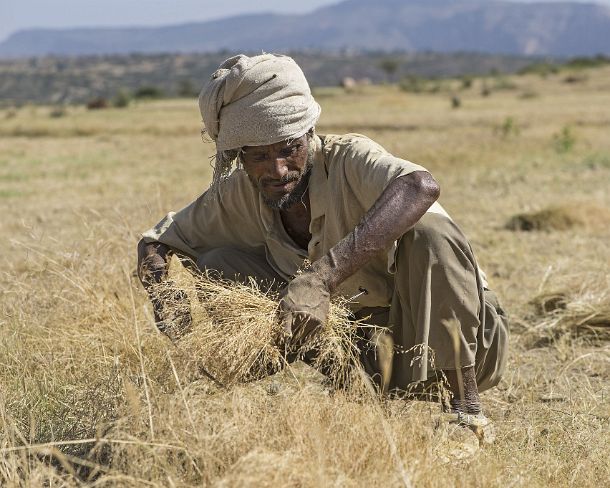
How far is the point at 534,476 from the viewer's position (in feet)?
8.55

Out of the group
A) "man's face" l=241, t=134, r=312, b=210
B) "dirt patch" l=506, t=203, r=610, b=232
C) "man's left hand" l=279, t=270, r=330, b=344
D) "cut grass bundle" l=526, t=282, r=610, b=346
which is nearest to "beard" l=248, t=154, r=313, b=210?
"man's face" l=241, t=134, r=312, b=210

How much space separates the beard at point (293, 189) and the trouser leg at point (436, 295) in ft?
1.39

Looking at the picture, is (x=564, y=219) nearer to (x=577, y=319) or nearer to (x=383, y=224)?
(x=577, y=319)

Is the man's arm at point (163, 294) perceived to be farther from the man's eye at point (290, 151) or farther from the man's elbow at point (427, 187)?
the man's elbow at point (427, 187)

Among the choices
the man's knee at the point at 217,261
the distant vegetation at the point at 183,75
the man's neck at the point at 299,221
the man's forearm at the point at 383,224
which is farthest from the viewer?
the distant vegetation at the point at 183,75

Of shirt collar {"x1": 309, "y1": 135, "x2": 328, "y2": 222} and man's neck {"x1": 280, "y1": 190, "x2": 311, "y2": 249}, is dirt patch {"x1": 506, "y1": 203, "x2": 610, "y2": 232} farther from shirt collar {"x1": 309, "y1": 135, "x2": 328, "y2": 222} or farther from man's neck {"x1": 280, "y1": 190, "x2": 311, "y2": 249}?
shirt collar {"x1": 309, "y1": 135, "x2": 328, "y2": 222}

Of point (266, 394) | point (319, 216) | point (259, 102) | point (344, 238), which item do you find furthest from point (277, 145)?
point (266, 394)

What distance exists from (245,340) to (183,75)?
95587 mm

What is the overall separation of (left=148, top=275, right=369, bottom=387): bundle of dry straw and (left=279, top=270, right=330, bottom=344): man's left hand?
3 centimetres

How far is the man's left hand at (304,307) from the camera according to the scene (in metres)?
2.59

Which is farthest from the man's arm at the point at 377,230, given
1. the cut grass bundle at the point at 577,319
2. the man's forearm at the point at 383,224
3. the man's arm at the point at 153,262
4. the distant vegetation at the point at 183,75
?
the distant vegetation at the point at 183,75

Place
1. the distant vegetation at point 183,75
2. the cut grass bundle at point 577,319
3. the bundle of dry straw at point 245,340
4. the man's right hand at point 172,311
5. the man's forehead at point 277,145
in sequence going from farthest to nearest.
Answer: the distant vegetation at point 183,75
the cut grass bundle at point 577,319
the man's forehead at point 277,145
the man's right hand at point 172,311
the bundle of dry straw at point 245,340

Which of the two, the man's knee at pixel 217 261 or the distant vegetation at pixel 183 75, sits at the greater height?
the man's knee at pixel 217 261

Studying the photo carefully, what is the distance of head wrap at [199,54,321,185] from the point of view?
2.92m
